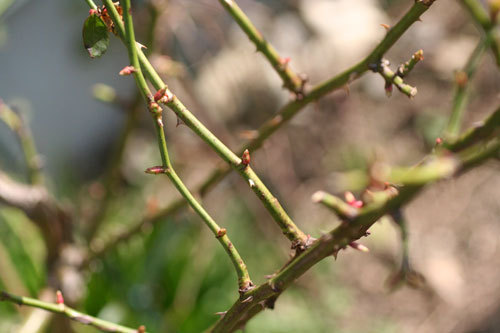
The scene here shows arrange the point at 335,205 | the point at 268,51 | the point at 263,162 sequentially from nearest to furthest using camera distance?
the point at 335,205
the point at 268,51
the point at 263,162

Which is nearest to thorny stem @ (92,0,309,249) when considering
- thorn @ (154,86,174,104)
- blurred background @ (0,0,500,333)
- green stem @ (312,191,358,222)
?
thorn @ (154,86,174,104)

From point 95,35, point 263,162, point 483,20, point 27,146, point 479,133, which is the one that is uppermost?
point 263,162

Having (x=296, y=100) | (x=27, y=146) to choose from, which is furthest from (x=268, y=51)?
(x=27, y=146)

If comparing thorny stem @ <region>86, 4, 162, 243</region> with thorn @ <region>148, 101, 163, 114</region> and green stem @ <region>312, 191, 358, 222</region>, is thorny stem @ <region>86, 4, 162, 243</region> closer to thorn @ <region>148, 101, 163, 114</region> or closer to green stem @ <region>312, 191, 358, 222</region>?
thorn @ <region>148, 101, 163, 114</region>

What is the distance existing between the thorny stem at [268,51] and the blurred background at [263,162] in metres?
0.66

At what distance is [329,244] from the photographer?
15.0 inches

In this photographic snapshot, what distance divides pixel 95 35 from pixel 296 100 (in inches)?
13.3

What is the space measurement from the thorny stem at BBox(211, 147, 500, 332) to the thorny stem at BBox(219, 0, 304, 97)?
322 millimetres

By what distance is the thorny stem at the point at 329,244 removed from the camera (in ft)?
1.01

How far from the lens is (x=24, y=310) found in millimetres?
1184

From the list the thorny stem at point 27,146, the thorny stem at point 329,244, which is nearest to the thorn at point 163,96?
the thorny stem at point 329,244

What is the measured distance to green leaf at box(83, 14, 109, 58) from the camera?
1.51ft

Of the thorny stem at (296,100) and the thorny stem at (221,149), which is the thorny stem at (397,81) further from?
the thorny stem at (221,149)

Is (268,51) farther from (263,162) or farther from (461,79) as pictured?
(263,162)
